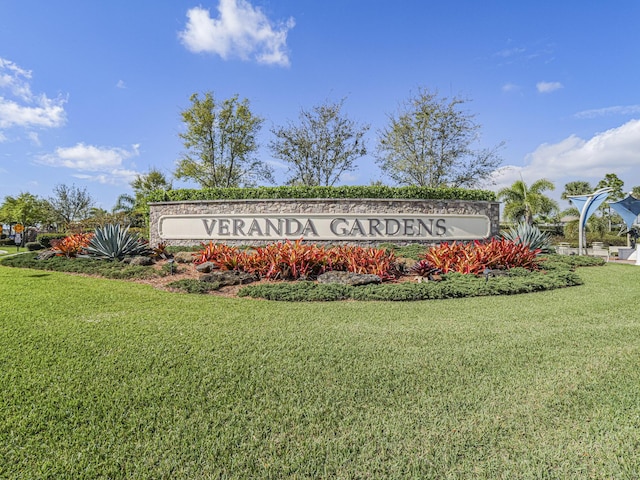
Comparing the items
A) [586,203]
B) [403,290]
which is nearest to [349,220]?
[403,290]

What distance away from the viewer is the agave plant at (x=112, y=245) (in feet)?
31.2

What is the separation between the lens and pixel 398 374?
9.44 feet

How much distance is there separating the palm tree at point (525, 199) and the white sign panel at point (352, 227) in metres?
11.8

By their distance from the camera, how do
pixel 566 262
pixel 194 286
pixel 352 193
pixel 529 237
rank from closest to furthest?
pixel 194 286, pixel 566 262, pixel 529 237, pixel 352 193

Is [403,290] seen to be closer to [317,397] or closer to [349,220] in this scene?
[317,397]

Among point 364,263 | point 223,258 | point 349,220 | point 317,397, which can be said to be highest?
point 349,220

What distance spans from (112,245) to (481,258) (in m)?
9.50

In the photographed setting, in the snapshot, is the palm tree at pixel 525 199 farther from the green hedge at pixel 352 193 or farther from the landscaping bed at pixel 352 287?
the landscaping bed at pixel 352 287

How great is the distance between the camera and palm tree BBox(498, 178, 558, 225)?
71.6 ft

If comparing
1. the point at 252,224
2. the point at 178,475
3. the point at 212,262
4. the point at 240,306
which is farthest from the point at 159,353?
the point at 252,224

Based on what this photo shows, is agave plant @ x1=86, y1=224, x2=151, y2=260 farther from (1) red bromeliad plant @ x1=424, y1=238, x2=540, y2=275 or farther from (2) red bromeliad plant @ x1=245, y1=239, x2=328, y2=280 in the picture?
(1) red bromeliad plant @ x1=424, y1=238, x2=540, y2=275

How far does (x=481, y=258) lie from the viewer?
26.2ft

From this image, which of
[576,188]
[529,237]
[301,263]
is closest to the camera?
[301,263]

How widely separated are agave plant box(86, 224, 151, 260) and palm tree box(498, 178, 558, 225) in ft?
70.2
